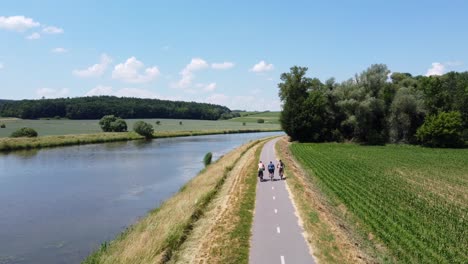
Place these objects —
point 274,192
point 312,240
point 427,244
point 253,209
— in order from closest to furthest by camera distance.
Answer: point 312,240
point 427,244
point 253,209
point 274,192

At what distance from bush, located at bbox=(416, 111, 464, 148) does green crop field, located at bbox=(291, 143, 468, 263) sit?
676 inches

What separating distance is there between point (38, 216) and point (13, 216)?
1.70 m

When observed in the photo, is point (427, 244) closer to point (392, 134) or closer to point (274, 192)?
point (274, 192)

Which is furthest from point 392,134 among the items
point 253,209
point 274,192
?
point 253,209

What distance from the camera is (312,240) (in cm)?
1669

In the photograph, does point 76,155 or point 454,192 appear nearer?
point 454,192

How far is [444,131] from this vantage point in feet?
220

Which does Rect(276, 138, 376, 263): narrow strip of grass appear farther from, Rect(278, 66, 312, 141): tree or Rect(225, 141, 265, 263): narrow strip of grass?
Rect(278, 66, 312, 141): tree

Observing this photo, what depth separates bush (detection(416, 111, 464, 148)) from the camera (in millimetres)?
67250

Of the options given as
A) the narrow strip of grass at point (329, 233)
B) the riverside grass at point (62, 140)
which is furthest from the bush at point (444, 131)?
the riverside grass at point (62, 140)

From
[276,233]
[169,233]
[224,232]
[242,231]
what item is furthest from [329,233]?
[169,233]

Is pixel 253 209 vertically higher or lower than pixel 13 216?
higher

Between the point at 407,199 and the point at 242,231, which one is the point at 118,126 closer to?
the point at 407,199

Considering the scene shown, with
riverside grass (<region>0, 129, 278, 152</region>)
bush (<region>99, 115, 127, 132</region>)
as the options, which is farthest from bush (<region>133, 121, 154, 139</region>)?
bush (<region>99, 115, 127, 132</region>)
